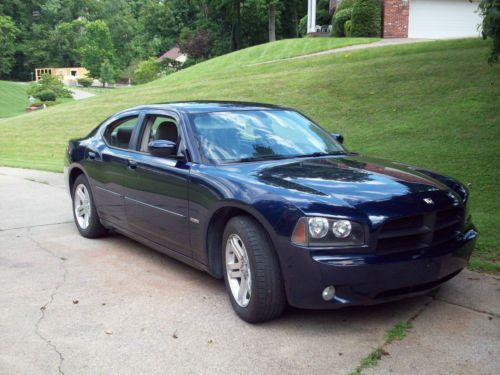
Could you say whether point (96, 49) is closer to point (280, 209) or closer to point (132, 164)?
point (132, 164)

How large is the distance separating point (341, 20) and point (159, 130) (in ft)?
90.9

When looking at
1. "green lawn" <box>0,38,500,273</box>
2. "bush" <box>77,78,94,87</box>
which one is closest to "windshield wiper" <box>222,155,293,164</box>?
"green lawn" <box>0,38,500,273</box>

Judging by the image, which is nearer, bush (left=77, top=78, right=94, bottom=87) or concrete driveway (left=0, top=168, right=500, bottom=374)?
concrete driveway (left=0, top=168, right=500, bottom=374)

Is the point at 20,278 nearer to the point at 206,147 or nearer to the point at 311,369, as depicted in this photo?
the point at 206,147

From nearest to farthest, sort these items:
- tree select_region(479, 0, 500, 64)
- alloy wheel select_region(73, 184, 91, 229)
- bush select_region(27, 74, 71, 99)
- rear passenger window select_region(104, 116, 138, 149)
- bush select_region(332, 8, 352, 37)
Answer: rear passenger window select_region(104, 116, 138, 149) < tree select_region(479, 0, 500, 64) < alloy wheel select_region(73, 184, 91, 229) < bush select_region(332, 8, 352, 37) < bush select_region(27, 74, 71, 99)

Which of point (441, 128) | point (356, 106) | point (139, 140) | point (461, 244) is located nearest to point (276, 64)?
point (356, 106)

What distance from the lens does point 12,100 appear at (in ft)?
189

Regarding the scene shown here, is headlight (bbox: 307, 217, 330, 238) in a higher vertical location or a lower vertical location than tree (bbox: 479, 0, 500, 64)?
lower

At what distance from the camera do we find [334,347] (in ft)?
12.2

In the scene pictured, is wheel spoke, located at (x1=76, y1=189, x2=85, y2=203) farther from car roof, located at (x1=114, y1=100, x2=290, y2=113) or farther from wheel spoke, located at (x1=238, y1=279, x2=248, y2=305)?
wheel spoke, located at (x1=238, y1=279, x2=248, y2=305)

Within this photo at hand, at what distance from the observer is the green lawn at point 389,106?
28.1 feet

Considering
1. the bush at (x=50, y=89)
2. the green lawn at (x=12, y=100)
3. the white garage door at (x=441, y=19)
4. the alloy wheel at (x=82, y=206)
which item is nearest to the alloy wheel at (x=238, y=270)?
the alloy wheel at (x=82, y=206)

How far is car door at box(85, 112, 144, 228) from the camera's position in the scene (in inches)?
231

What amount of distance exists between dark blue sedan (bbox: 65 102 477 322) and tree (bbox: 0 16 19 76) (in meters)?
82.8
